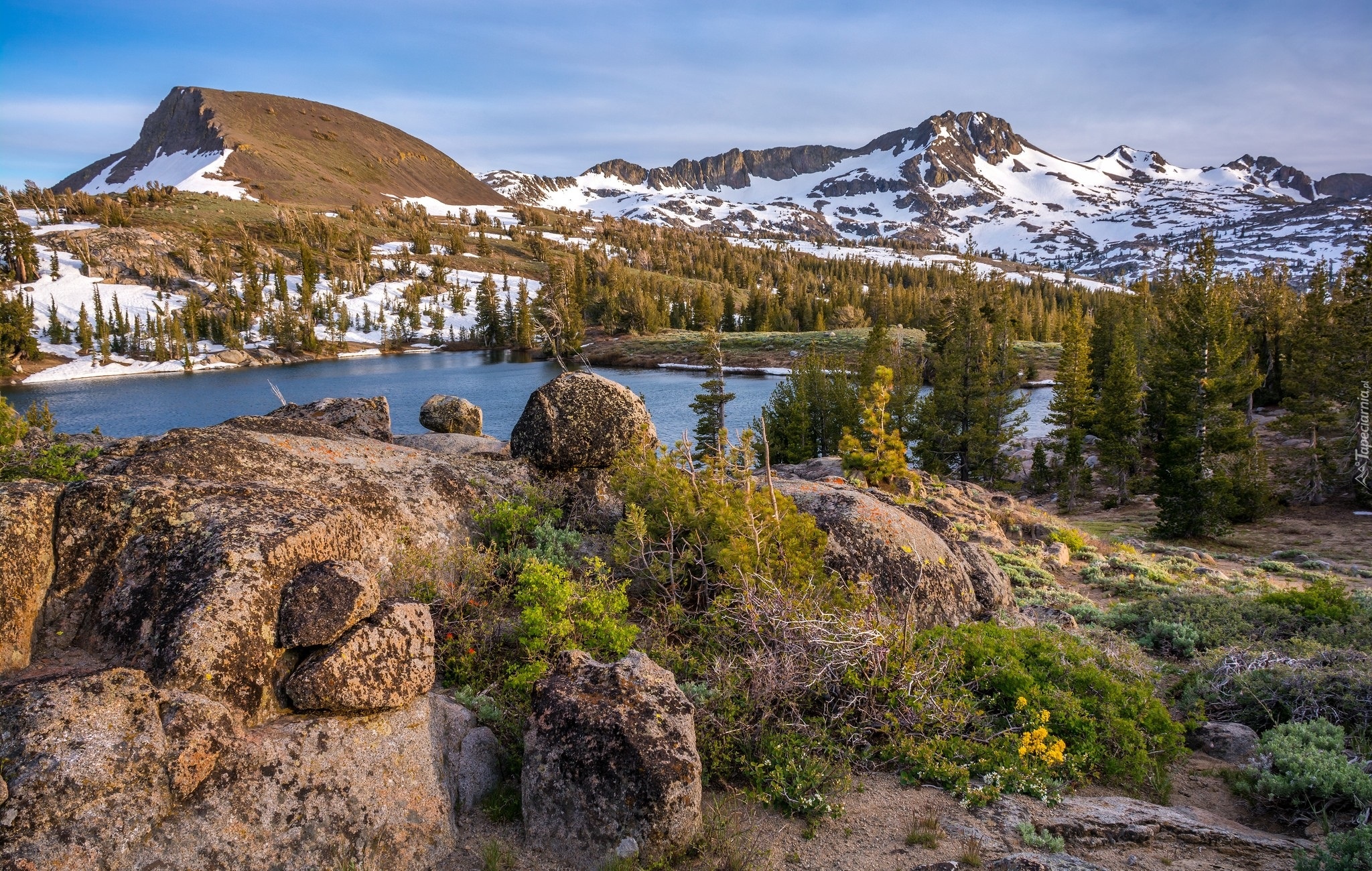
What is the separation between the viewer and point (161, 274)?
133375mm

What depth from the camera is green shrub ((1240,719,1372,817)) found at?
6.25 meters

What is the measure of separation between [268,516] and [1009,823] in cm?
690

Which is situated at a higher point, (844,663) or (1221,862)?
(844,663)

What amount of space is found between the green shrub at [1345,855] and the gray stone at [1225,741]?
255 cm

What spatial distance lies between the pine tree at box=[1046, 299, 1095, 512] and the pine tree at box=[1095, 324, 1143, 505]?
4.47 ft

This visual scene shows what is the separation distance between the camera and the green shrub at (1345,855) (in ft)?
16.3

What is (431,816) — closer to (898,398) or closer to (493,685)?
(493,685)

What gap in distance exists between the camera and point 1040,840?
217 inches

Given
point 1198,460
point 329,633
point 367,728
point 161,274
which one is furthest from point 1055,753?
point 161,274

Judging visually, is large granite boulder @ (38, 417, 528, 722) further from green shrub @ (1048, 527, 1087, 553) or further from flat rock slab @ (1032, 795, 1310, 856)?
green shrub @ (1048, 527, 1087, 553)

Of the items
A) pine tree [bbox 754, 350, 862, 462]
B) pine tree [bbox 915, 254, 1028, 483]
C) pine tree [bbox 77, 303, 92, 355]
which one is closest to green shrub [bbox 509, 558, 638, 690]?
pine tree [bbox 754, 350, 862, 462]

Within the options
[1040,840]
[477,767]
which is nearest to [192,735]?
[477,767]

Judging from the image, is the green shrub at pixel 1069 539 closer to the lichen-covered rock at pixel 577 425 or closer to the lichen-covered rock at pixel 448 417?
the lichen-covered rock at pixel 577 425

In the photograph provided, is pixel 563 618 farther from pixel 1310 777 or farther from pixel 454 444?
pixel 454 444
